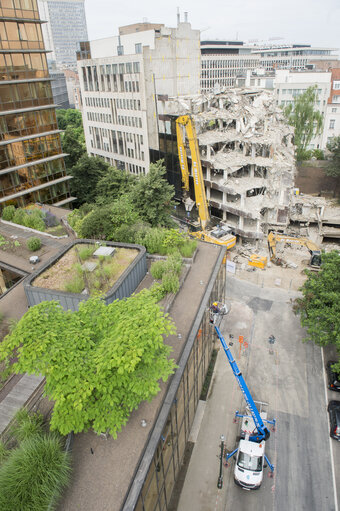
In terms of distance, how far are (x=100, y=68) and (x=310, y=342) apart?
175 ft

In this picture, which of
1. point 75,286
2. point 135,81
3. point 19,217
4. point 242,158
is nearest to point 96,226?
point 75,286

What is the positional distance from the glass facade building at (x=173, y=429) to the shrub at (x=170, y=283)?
2111mm

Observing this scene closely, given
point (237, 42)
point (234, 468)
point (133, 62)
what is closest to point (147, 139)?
point (133, 62)

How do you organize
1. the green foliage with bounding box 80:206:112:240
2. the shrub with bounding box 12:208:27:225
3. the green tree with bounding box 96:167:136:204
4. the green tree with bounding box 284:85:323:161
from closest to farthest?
the green foliage with bounding box 80:206:112:240
the shrub with bounding box 12:208:27:225
the green tree with bounding box 96:167:136:204
the green tree with bounding box 284:85:323:161

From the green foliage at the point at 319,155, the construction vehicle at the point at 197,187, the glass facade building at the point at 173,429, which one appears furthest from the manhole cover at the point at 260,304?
the green foliage at the point at 319,155

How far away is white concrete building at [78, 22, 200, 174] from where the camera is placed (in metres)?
50.2

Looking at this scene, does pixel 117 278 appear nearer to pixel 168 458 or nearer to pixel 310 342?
pixel 168 458

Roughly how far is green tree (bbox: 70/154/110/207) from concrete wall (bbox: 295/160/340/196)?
37549 mm

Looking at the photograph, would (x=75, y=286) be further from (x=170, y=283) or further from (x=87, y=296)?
(x=170, y=283)

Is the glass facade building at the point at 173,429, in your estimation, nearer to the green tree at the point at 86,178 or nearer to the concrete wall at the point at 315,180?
the green tree at the point at 86,178

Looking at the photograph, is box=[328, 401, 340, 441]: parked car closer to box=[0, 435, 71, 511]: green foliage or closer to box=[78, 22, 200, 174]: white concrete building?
box=[0, 435, 71, 511]: green foliage

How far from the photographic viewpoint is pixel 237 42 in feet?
406

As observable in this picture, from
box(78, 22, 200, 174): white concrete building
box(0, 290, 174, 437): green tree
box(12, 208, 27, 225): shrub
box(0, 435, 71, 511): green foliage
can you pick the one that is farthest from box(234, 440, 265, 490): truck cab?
box(78, 22, 200, 174): white concrete building

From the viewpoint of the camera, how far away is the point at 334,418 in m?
23.0
